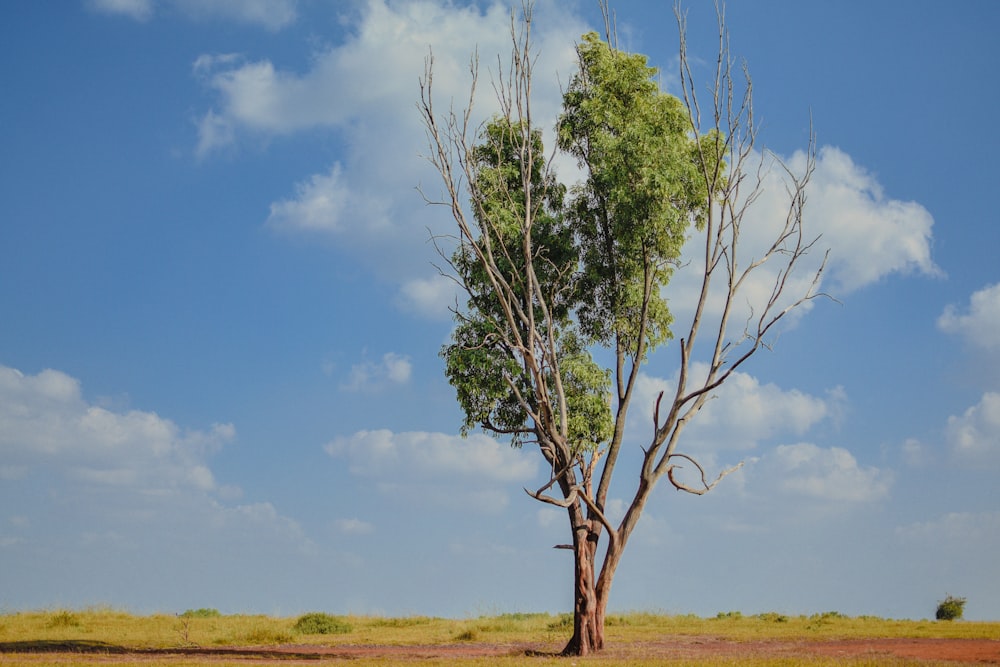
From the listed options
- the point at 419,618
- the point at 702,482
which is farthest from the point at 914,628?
the point at 419,618

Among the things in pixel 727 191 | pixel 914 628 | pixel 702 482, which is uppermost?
pixel 727 191

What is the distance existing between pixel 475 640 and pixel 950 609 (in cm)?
2059

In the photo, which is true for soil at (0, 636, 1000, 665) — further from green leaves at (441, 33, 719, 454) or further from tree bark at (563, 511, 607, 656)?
green leaves at (441, 33, 719, 454)

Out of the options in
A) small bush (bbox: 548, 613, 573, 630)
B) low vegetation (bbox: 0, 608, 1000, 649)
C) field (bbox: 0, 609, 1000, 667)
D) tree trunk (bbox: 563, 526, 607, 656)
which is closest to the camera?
field (bbox: 0, 609, 1000, 667)

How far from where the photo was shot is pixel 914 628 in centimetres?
2942

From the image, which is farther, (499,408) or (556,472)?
(499,408)

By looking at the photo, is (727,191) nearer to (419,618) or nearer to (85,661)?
(85,661)

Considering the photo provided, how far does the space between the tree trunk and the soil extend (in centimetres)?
53

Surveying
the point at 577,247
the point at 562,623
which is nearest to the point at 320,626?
the point at 562,623

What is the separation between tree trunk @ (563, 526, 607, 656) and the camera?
72.1 ft

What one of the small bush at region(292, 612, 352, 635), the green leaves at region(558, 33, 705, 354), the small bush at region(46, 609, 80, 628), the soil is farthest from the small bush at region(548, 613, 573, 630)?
the small bush at region(46, 609, 80, 628)

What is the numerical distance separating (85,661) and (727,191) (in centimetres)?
1980

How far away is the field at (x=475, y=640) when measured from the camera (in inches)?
789

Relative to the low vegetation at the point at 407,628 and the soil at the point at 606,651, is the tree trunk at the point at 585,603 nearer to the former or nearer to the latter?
the soil at the point at 606,651
